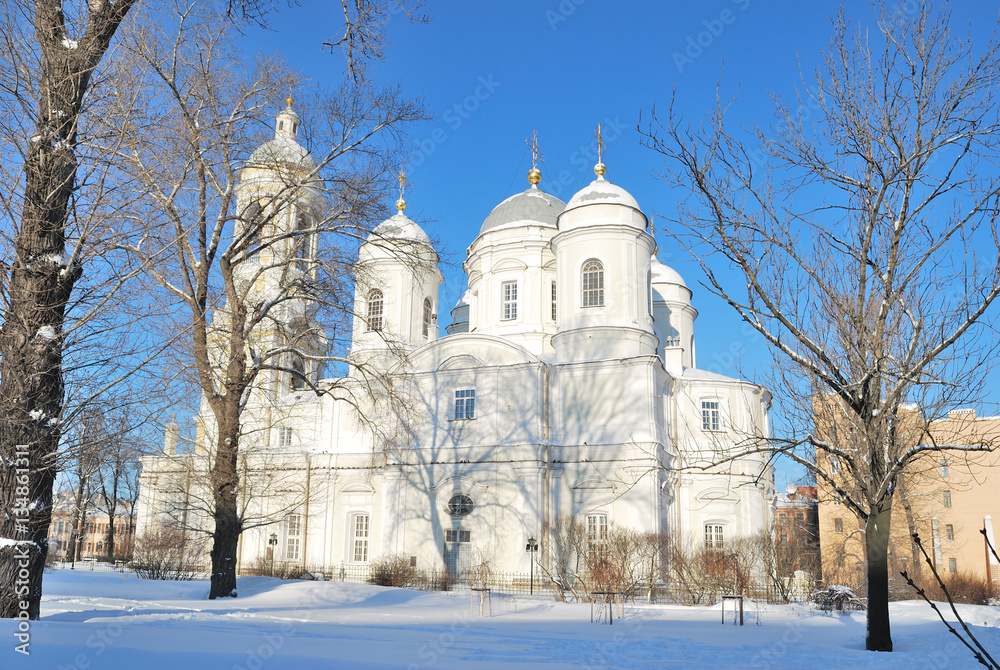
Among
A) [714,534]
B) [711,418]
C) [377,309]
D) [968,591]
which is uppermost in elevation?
[377,309]

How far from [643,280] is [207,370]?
18.9 metres

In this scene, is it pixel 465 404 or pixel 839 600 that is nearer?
pixel 839 600

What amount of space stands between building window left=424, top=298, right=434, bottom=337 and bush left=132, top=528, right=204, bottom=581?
1301 centimetres

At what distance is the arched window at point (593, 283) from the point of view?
29.6 metres

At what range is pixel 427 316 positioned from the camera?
36.4m

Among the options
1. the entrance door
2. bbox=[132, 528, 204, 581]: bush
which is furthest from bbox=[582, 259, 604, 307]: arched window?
bbox=[132, 528, 204, 581]: bush

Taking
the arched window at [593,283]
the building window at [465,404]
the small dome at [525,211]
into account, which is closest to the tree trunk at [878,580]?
the building window at [465,404]

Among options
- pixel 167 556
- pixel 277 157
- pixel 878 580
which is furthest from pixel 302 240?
pixel 167 556

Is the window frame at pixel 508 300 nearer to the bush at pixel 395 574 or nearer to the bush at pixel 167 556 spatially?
the bush at pixel 395 574

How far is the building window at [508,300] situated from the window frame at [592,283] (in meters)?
4.76

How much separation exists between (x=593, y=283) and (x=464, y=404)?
668 centimetres

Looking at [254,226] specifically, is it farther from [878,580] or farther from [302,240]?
[878,580]

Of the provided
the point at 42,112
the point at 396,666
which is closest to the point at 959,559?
the point at 396,666

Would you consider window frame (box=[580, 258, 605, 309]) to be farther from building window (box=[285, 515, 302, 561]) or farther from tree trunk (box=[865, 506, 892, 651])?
tree trunk (box=[865, 506, 892, 651])
